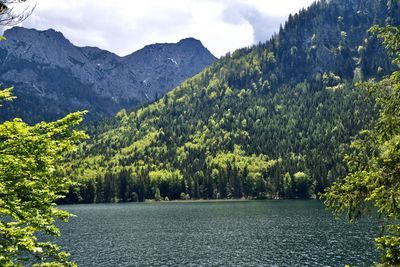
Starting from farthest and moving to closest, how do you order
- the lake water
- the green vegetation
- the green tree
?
1. the lake water
2. the green vegetation
3. the green tree

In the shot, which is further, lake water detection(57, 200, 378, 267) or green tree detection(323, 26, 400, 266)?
lake water detection(57, 200, 378, 267)

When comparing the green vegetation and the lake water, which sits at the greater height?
the green vegetation

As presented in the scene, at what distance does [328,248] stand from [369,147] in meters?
66.6

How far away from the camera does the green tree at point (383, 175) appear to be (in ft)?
54.8

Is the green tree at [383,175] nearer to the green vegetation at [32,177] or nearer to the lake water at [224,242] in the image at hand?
the green vegetation at [32,177]

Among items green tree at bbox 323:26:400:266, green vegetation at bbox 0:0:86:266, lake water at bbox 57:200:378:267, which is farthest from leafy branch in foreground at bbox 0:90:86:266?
lake water at bbox 57:200:378:267

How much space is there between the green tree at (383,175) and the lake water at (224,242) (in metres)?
53.0

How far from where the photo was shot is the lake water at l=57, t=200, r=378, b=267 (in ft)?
240

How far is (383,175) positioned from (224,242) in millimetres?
78202

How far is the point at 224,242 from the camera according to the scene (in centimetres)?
9200

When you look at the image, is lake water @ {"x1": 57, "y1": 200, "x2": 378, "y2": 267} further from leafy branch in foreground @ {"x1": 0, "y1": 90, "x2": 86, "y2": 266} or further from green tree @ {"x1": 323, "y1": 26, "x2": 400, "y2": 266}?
leafy branch in foreground @ {"x1": 0, "y1": 90, "x2": 86, "y2": 266}

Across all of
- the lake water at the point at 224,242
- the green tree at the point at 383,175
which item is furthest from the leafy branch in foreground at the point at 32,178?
the lake water at the point at 224,242

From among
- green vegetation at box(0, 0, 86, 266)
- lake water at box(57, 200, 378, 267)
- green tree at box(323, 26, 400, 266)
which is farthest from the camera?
lake water at box(57, 200, 378, 267)

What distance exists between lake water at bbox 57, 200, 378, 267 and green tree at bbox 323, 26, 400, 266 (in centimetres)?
5303
